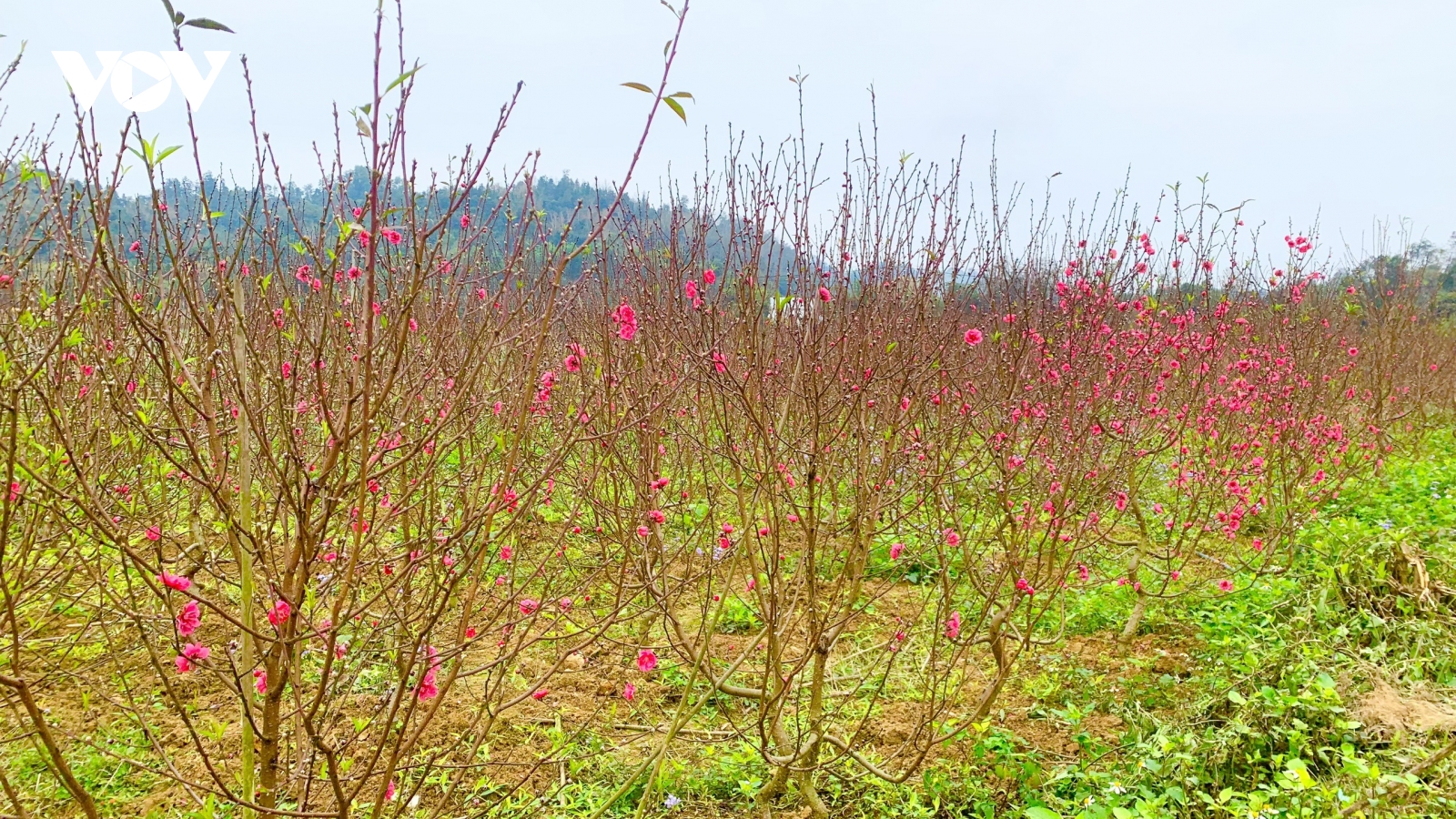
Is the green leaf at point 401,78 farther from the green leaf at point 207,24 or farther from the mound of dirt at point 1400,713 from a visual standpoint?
the mound of dirt at point 1400,713

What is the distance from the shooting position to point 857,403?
Answer: 2.44m

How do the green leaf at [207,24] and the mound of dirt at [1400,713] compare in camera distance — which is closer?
the green leaf at [207,24]

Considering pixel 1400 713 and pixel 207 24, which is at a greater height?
pixel 207 24

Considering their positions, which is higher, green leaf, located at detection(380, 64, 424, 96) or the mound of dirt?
green leaf, located at detection(380, 64, 424, 96)

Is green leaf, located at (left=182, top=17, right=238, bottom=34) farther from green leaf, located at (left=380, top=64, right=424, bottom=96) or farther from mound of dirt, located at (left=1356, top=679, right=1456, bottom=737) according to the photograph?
mound of dirt, located at (left=1356, top=679, right=1456, bottom=737)

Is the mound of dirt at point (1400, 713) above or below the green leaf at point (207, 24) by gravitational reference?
below

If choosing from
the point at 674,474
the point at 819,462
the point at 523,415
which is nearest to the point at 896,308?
the point at 819,462

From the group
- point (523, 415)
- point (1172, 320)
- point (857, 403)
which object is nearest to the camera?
point (523, 415)

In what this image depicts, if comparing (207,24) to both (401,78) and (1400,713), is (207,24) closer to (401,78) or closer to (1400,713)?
(401,78)

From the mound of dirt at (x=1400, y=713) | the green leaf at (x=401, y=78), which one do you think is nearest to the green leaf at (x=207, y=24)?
the green leaf at (x=401, y=78)

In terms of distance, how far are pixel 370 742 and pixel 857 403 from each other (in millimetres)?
2358

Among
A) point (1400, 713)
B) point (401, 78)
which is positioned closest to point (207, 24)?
point (401, 78)

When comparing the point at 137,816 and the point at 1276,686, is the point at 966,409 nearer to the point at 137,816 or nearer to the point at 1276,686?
the point at 1276,686

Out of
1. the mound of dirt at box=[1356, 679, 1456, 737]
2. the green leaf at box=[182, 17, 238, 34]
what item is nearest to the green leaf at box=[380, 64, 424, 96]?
the green leaf at box=[182, 17, 238, 34]
